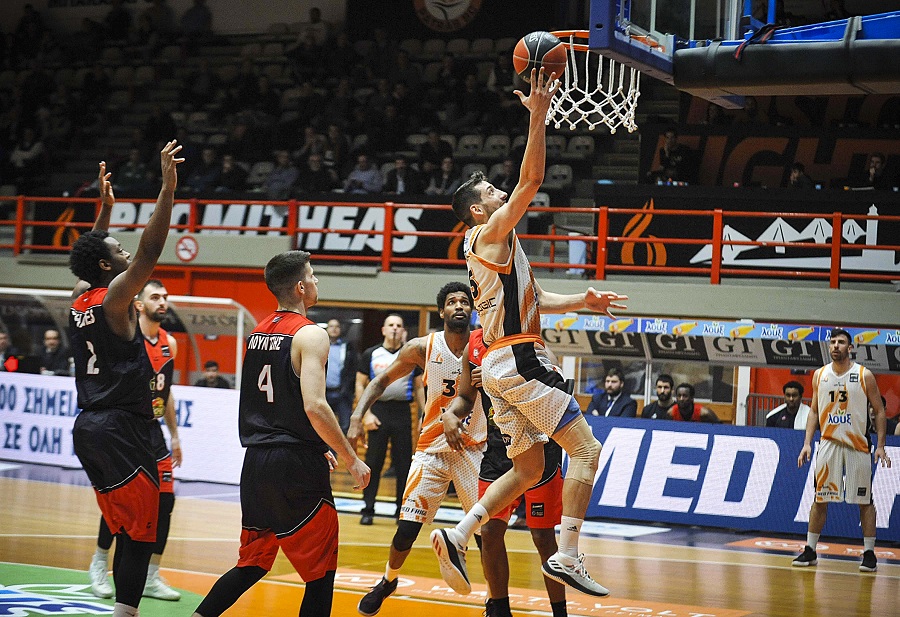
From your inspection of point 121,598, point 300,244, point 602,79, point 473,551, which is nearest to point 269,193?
point 300,244

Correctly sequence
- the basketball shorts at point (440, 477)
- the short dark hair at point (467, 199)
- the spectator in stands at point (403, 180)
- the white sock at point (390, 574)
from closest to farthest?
1. the short dark hair at point (467, 199)
2. the white sock at point (390, 574)
3. the basketball shorts at point (440, 477)
4. the spectator in stands at point (403, 180)

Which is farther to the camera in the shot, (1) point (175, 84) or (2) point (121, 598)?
(1) point (175, 84)

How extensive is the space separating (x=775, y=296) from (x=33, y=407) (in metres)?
9.96

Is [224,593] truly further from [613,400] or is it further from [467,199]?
[613,400]

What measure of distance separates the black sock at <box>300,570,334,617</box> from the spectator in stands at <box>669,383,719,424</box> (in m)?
8.02

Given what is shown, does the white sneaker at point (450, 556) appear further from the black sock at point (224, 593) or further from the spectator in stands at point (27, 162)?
the spectator in stands at point (27, 162)

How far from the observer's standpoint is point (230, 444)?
1459cm

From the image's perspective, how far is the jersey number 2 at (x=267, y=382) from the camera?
5496 mm

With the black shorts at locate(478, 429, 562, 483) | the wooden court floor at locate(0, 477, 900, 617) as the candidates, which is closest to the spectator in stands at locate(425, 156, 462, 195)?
the wooden court floor at locate(0, 477, 900, 617)

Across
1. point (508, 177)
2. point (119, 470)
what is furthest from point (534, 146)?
point (508, 177)

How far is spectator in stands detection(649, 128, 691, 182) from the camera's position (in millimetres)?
16156

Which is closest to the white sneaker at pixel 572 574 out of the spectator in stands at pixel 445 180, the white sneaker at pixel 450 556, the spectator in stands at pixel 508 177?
the white sneaker at pixel 450 556

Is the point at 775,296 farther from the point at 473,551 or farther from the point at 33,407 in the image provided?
the point at 33,407

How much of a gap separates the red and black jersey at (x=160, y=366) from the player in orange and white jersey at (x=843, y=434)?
584 centimetres
